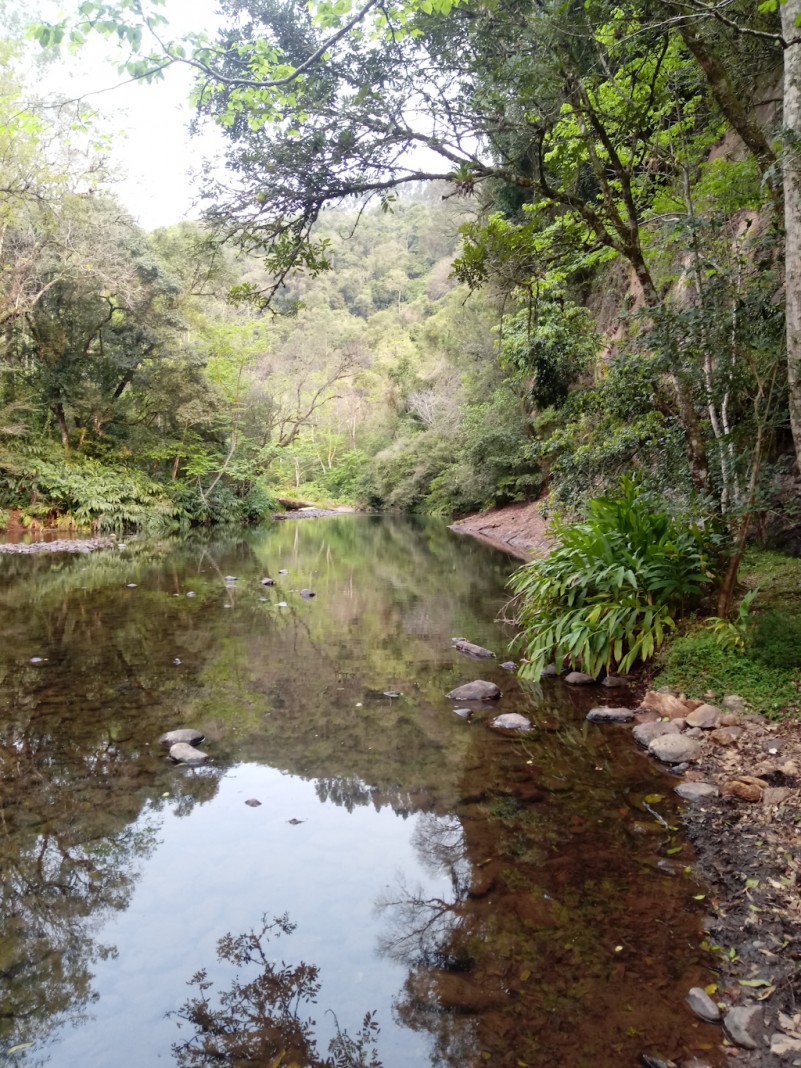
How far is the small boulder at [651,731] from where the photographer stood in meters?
4.56

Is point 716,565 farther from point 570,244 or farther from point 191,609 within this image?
point 191,609

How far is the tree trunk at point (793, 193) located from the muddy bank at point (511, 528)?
10.9 metres

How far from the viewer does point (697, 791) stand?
149 inches

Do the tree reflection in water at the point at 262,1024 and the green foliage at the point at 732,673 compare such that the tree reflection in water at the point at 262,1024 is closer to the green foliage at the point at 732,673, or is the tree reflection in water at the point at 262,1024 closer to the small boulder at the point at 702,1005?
the small boulder at the point at 702,1005

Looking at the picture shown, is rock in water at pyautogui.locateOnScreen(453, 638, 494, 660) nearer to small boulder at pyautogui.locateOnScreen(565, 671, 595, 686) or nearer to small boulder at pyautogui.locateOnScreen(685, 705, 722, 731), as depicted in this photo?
small boulder at pyautogui.locateOnScreen(565, 671, 595, 686)

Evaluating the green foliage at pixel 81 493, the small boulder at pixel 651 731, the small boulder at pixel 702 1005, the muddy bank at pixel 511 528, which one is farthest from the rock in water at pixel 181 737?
the green foliage at pixel 81 493

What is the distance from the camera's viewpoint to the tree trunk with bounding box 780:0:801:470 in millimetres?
3789

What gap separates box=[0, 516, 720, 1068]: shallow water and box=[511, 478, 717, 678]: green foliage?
0.50 meters

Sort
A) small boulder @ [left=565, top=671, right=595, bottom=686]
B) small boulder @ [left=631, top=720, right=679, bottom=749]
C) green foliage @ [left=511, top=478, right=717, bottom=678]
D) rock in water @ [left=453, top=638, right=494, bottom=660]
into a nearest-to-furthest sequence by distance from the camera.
A: small boulder @ [left=631, top=720, right=679, bottom=749]
green foliage @ [left=511, top=478, right=717, bottom=678]
small boulder @ [left=565, top=671, right=595, bottom=686]
rock in water @ [left=453, top=638, right=494, bottom=660]

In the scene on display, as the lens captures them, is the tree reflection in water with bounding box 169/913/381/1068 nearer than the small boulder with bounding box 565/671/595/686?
Yes

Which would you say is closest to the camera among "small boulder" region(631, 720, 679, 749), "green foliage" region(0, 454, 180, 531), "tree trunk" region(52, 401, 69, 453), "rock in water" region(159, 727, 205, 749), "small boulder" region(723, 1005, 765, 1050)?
"small boulder" region(723, 1005, 765, 1050)

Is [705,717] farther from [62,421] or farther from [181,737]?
[62,421]

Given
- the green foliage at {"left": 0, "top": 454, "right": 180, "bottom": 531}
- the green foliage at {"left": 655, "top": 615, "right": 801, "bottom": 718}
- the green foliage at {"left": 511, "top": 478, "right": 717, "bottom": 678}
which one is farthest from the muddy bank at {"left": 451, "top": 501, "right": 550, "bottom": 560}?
the green foliage at {"left": 0, "top": 454, "right": 180, "bottom": 531}

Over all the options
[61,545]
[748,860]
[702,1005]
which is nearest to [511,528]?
[61,545]
